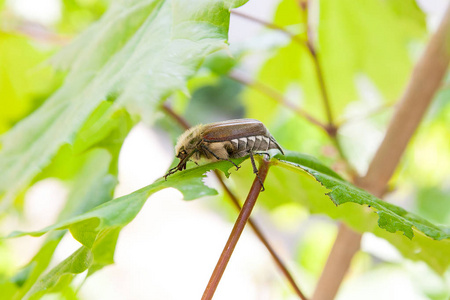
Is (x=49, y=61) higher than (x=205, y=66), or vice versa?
(x=205, y=66)

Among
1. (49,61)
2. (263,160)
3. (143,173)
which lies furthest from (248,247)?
(263,160)

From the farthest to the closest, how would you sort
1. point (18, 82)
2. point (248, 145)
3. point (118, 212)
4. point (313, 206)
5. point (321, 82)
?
point (18, 82) < point (321, 82) < point (313, 206) < point (248, 145) < point (118, 212)

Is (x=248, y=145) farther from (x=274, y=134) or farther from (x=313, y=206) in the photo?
(x=274, y=134)

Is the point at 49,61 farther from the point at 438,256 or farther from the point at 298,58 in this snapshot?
the point at 438,256

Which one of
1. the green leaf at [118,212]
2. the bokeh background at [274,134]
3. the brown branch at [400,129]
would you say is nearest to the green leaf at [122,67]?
the green leaf at [118,212]

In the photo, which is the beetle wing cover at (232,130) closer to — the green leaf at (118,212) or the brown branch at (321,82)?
the green leaf at (118,212)

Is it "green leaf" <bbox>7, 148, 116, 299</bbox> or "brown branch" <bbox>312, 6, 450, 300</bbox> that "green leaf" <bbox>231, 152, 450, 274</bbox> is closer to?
"brown branch" <bbox>312, 6, 450, 300</bbox>

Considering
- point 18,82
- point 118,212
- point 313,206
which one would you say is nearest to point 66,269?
point 118,212
